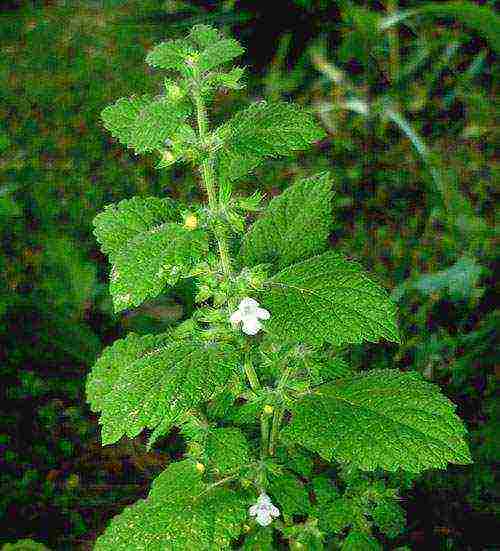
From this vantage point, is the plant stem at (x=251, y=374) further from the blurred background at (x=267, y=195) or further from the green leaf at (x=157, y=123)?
the blurred background at (x=267, y=195)

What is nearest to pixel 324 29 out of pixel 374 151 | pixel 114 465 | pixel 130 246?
pixel 374 151

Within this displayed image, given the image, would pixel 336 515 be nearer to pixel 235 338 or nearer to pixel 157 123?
pixel 235 338

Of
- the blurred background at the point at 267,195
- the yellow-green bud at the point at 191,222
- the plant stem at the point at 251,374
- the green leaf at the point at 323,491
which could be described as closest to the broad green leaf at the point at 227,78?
the yellow-green bud at the point at 191,222

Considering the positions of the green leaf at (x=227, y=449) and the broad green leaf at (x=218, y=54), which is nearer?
the broad green leaf at (x=218, y=54)

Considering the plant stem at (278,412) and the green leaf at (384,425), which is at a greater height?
the green leaf at (384,425)

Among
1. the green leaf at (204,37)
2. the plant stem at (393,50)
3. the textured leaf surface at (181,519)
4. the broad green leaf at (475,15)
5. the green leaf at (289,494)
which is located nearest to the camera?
the green leaf at (204,37)

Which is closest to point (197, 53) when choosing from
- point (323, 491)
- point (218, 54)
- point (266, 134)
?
point (218, 54)
